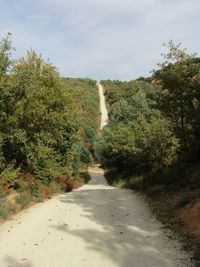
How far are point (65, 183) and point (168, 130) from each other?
10452 mm

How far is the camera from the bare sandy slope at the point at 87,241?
16.6 feet

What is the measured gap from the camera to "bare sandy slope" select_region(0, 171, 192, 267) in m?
5.05

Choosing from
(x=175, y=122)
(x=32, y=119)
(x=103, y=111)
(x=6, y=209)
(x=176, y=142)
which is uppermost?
(x=103, y=111)

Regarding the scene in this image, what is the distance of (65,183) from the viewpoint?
852 inches

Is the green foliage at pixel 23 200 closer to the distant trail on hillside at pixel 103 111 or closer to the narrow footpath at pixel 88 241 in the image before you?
the narrow footpath at pixel 88 241

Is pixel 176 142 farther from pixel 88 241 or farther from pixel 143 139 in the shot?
pixel 88 241

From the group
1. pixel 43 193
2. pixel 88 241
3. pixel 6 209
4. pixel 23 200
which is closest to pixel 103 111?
pixel 43 193

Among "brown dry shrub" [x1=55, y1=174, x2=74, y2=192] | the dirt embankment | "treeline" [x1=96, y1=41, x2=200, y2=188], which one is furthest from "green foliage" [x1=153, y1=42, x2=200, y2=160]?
"brown dry shrub" [x1=55, y1=174, x2=74, y2=192]

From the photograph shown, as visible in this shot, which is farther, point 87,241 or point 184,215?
point 184,215

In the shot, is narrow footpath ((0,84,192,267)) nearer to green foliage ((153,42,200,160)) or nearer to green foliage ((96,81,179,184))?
green foliage ((153,42,200,160))

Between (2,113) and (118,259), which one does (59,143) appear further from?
(118,259)

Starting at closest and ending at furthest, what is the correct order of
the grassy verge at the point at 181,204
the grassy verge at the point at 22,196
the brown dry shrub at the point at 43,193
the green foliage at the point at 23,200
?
the grassy verge at the point at 181,204
the grassy verge at the point at 22,196
the green foliage at the point at 23,200
the brown dry shrub at the point at 43,193

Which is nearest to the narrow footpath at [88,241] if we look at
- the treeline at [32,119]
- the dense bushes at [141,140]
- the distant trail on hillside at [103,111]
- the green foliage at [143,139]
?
the treeline at [32,119]

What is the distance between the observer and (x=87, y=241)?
6.22 metres
